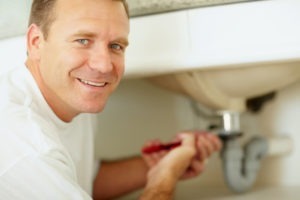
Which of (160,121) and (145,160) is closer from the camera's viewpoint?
(145,160)

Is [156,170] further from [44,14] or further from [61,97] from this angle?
[44,14]

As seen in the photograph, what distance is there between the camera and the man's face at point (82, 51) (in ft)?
2.42

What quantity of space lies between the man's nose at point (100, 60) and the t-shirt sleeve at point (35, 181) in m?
0.19

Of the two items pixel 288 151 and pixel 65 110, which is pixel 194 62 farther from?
pixel 288 151

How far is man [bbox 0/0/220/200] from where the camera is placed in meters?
0.61

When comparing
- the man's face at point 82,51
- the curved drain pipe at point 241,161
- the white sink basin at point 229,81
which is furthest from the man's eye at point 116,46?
the curved drain pipe at point 241,161

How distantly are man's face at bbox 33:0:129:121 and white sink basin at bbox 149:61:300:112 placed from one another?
247 mm

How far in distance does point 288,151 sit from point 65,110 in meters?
0.66

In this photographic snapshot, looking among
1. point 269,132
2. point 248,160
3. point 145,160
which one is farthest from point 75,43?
point 269,132

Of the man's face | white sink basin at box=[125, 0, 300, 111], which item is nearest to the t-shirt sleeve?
the man's face

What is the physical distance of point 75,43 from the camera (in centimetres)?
74

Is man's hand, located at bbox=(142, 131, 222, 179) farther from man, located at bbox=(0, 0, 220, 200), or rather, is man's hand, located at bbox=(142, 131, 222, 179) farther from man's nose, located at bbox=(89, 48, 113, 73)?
man's nose, located at bbox=(89, 48, 113, 73)

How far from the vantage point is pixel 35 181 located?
1.99 feet

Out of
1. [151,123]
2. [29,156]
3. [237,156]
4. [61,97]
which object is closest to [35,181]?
[29,156]
